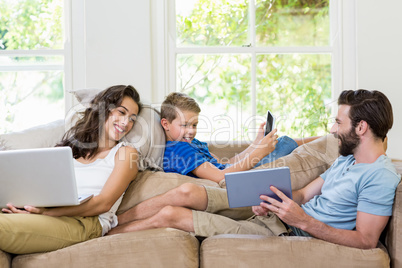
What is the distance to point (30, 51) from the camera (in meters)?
3.38

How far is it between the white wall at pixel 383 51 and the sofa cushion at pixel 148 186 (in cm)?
165

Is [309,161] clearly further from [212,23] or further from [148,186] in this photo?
[212,23]

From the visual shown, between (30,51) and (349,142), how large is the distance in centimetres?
246

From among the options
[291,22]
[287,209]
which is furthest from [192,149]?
[291,22]

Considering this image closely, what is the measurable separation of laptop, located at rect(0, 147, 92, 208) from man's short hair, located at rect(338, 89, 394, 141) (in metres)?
1.14

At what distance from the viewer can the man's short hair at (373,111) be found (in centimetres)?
184

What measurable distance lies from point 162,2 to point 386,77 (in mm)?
1635

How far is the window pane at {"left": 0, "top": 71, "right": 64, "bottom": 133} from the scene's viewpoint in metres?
3.44

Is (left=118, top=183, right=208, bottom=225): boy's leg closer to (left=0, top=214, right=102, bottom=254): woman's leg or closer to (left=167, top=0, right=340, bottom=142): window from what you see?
(left=0, top=214, right=102, bottom=254): woman's leg

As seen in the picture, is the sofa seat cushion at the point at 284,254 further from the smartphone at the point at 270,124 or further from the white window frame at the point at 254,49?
the white window frame at the point at 254,49

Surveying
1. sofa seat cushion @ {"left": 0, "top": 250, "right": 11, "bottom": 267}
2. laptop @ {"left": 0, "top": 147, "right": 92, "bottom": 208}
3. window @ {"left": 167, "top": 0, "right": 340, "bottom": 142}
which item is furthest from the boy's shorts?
window @ {"left": 167, "top": 0, "right": 340, "bottom": 142}

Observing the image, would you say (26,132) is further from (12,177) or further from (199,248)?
(199,248)

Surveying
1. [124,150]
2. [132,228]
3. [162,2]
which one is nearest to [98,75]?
[162,2]

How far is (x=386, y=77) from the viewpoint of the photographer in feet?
10.4
